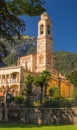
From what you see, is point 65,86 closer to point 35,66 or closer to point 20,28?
point 35,66

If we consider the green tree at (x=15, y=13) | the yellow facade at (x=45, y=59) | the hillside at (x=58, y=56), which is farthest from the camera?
the hillside at (x=58, y=56)

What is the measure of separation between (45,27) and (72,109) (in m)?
42.7

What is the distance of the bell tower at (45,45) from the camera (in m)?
81.0

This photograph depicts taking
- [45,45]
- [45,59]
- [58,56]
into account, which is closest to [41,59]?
[45,59]

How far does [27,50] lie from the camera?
6319 inches

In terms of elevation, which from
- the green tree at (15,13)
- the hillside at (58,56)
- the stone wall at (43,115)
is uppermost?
the hillside at (58,56)

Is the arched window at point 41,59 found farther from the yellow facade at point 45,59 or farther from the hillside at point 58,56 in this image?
the hillside at point 58,56

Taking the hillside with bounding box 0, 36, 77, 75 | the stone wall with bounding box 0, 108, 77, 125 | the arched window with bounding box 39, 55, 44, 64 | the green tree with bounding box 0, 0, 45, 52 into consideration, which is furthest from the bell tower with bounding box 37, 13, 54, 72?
the green tree with bounding box 0, 0, 45, 52

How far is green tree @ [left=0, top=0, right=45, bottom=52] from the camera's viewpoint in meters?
15.6

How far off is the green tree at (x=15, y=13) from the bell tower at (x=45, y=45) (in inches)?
2520

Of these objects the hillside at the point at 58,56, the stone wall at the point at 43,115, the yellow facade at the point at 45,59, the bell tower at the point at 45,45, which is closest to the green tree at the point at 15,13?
the stone wall at the point at 43,115

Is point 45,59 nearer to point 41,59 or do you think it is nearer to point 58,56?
point 41,59

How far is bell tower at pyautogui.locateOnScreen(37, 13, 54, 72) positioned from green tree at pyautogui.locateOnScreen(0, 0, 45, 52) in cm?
6401

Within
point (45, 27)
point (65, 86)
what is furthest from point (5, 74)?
point (45, 27)
